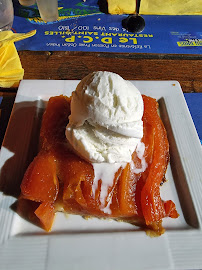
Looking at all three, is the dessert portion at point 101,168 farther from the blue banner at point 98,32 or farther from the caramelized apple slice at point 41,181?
the blue banner at point 98,32

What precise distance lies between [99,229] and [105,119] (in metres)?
0.41

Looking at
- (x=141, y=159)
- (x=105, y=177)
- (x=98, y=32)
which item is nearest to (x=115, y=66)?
(x=98, y=32)

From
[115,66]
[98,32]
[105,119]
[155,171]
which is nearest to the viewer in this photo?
[105,119]

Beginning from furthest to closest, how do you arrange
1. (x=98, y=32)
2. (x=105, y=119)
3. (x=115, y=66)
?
(x=98, y=32) → (x=115, y=66) → (x=105, y=119)

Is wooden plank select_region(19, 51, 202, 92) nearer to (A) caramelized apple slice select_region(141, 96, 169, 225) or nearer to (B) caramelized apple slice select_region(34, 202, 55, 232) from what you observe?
(A) caramelized apple slice select_region(141, 96, 169, 225)

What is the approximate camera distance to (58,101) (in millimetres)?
1266

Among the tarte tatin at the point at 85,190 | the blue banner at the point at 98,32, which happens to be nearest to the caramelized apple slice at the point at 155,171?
the tarte tatin at the point at 85,190

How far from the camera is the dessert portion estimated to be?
94 cm

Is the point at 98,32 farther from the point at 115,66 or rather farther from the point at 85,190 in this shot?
the point at 85,190

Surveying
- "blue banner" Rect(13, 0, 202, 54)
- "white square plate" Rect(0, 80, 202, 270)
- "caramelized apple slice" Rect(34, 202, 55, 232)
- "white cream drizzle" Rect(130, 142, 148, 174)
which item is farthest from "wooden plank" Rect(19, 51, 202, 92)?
"caramelized apple slice" Rect(34, 202, 55, 232)

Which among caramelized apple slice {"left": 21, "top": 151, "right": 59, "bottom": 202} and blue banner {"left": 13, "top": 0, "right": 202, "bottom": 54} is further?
blue banner {"left": 13, "top": 0, "right": 202, "bottom": 54}

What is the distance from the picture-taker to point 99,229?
0.98 metres

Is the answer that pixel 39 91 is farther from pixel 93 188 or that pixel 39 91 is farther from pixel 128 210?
pixel 128 210

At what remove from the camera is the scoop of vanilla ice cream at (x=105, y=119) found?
932 mm
